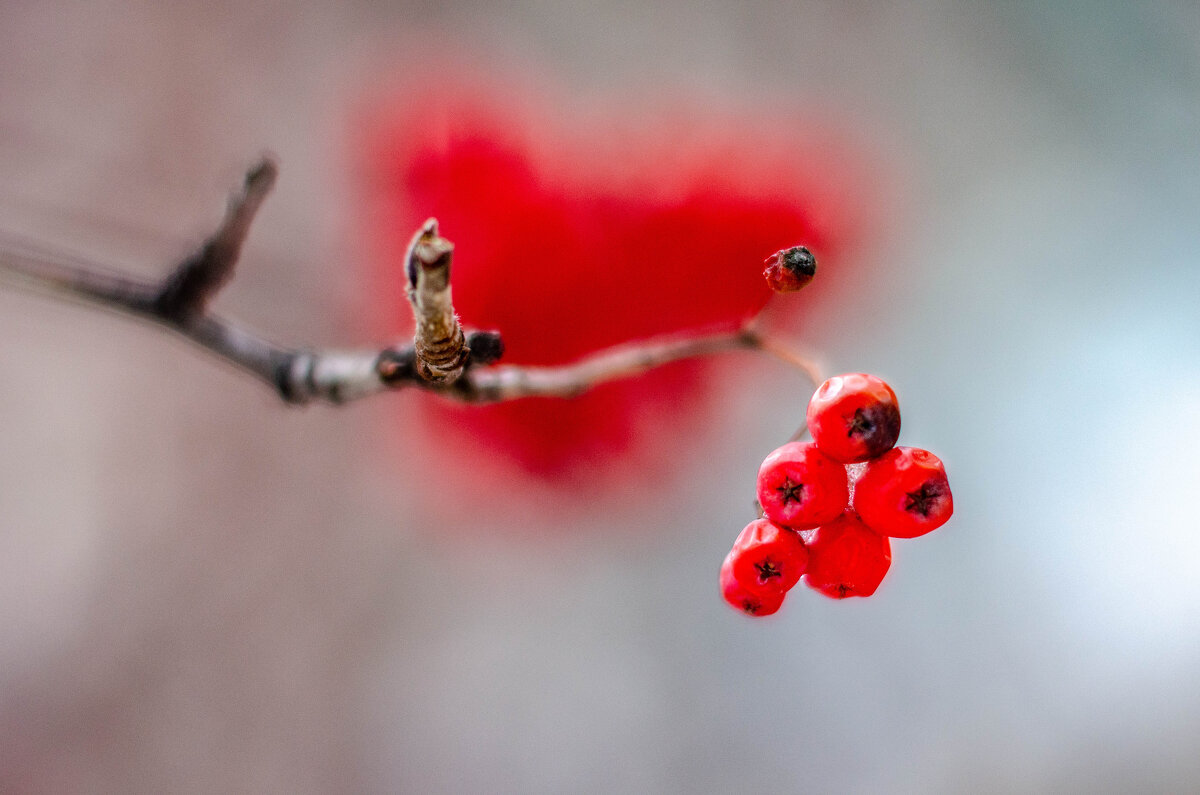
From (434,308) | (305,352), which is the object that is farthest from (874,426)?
(305,352)

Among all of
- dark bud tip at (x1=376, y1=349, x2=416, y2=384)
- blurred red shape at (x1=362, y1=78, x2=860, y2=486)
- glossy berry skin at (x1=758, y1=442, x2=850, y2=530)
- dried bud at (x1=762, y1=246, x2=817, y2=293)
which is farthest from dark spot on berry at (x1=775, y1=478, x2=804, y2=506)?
blurred red shape at (x1=362, y1=78, x2=860, y2=486)

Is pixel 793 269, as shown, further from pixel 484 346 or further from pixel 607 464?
pixel 607 464

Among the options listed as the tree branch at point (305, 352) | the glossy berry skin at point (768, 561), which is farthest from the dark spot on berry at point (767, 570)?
the tree branch at point (305, 352)

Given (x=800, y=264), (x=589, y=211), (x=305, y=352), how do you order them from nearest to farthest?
(x=800, y=264)
(x=305, y=352)
(x=589, y=211)

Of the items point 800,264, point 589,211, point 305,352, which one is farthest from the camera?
point 589,211

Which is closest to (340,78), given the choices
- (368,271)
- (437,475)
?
(368,271)

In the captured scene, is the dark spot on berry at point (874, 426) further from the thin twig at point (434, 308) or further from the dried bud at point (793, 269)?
the thin twig at point (434, 308)

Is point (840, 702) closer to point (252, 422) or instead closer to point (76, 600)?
point (252, 422)
